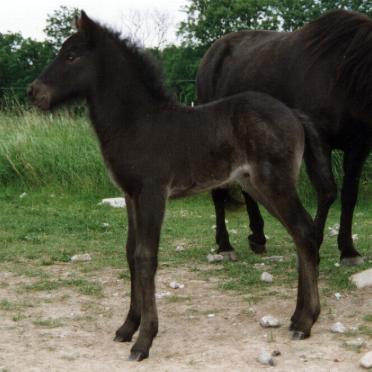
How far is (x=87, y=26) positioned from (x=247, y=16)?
3541 centimetres

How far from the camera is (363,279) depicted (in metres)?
5.66

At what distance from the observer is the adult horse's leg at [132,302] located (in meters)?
4.63

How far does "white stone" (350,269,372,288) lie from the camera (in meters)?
5.61

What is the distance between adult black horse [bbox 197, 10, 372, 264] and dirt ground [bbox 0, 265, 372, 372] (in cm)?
104

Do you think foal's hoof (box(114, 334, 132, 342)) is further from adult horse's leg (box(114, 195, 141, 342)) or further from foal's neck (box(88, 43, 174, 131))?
foal's neck (box(88, 43, 174, 131))

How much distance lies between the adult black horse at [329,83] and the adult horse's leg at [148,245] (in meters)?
1.51

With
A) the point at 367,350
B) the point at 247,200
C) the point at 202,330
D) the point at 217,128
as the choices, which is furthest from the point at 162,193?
the point at 247,200

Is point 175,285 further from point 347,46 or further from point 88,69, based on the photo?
point 347,46

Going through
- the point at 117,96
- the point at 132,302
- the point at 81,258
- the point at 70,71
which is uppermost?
the point at 70,71

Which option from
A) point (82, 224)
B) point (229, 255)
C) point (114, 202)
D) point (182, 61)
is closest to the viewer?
point (229, 255)

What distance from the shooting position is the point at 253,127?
14.9 ft

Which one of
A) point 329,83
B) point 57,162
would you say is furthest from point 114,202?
point 329,83

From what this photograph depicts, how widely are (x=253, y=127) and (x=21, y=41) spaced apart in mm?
36507

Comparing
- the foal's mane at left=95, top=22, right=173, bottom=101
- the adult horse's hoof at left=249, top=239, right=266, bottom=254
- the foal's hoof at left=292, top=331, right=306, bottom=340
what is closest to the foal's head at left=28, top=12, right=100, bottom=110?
the foal's mane at left=95, top=22, right=173, bottom=101
